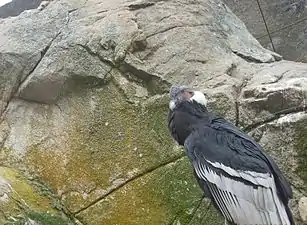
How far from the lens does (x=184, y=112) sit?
→ 360 cm

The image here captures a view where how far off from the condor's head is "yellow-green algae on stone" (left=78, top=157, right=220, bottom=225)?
0.65 metres

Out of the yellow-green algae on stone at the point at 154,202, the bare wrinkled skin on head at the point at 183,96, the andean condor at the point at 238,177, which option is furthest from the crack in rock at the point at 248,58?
the andean condor at the point at 238,177

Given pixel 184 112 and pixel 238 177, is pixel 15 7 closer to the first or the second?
pixel 184 112

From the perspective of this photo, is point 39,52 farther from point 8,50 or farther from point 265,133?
point 265,133

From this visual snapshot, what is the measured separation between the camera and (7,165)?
4422 mm

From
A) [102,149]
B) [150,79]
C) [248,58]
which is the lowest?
[102,149]

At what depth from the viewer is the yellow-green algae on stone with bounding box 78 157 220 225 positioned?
163 inches

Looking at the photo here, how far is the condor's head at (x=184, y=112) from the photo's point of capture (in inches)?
140

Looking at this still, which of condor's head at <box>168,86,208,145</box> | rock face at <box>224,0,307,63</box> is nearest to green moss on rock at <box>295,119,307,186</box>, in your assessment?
condor's head at <box>168,86,208,145</box>

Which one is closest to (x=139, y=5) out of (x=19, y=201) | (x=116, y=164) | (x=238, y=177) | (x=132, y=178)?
(x=116, y=164)

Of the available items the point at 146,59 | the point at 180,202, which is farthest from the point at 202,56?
the point at 180,202

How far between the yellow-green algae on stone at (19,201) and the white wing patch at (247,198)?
1227 millimetres

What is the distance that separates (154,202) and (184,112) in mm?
881

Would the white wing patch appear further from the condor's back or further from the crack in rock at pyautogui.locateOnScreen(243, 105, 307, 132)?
the crack in rock at pyautogui.locateOnScreen(243, 105, 307, 132)
